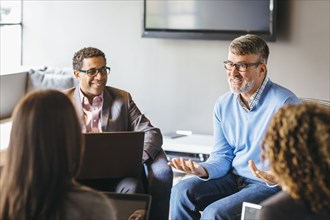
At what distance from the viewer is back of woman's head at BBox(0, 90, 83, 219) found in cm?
155

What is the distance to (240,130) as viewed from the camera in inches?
121

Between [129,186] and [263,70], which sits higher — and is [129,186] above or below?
below

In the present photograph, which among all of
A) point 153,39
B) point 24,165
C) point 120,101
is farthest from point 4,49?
point 24,165

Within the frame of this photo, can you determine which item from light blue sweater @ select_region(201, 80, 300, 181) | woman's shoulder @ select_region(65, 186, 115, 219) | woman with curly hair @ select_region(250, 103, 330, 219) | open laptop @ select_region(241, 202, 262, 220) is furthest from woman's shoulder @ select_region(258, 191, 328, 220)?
light blue sweater @ select_region(201, 80, 300, 181)

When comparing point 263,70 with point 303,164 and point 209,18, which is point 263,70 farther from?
point 209,18

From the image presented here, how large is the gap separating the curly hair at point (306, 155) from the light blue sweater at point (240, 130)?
1.30m

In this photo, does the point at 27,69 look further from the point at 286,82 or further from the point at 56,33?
the point at 286,82

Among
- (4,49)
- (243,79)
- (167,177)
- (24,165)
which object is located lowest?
(167,177)

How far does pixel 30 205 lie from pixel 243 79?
1667 millimetres

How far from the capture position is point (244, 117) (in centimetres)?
305

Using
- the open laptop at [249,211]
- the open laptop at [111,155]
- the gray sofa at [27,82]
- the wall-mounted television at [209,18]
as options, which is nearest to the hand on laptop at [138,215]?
the open laptop at [249,211]

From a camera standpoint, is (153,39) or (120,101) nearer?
(120,101)

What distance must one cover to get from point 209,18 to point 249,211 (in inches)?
91.9

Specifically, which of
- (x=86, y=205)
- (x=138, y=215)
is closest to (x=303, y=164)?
(x=86, y=205)
